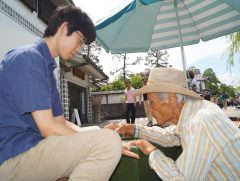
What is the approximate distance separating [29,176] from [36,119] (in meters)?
0.28

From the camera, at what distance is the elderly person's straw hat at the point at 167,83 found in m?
1.91

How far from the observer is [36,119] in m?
1.46

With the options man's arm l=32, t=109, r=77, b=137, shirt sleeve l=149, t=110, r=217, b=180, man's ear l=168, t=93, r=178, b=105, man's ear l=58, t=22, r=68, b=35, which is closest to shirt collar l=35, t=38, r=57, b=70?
man's ear l=58, t=22, r=68, b=35

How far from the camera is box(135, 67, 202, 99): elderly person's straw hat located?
6.28 feet

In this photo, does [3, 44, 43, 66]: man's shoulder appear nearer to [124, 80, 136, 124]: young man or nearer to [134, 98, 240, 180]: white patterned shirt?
[134, 98, 240, 180]: white patterned shirt

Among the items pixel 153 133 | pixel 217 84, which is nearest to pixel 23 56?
pixel 153 133

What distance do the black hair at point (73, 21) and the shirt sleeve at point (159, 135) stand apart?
2.94 feet

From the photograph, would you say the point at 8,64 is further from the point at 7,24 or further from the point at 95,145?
the point at 7,24

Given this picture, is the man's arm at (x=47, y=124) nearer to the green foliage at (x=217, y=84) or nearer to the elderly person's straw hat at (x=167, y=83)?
the elderly person's straw hat at (x=167, y=83)

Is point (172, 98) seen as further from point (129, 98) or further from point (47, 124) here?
point (129, 98)

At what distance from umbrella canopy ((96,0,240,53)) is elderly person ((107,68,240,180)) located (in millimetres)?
2558

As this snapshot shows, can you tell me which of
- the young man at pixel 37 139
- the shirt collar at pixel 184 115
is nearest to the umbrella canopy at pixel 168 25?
the shirt collar at pixel 184 115

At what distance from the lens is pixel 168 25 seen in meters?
4.90

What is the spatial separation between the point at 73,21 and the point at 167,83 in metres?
0.71
